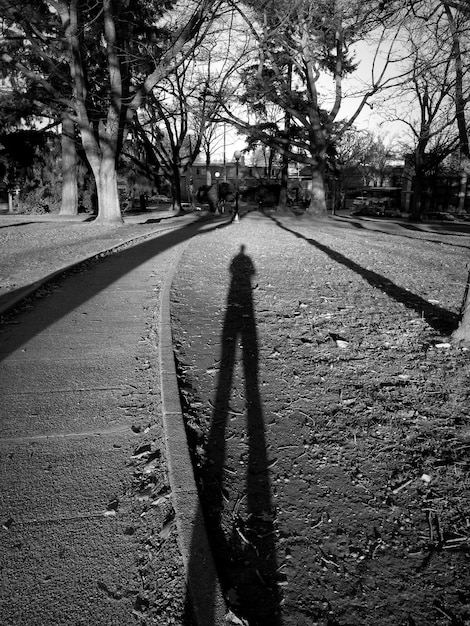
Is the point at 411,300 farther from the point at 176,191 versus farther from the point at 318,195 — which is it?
the point at 176,191

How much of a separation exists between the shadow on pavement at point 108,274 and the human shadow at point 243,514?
239cm

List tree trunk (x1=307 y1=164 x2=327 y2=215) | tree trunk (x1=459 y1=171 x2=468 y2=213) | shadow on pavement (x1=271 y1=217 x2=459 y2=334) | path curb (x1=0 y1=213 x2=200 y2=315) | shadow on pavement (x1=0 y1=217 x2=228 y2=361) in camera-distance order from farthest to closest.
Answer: tree trunk (x1=459 y1=171 x2=468 y2=213) → tree trunk (x1=307 y1=164 x2=327 y2=215) → path curb (x1=0 y1=213 x2=200 y2=315) → shadow on pavement (x1=271 y1=217 x2=459 y2=334) → shadow on pavement (x1=0 y1=217 x2=228 y2=361)

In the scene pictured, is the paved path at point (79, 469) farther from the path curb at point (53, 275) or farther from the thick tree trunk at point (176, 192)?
the thick tree trunk at point (176, 192)

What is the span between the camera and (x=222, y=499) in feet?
8.34

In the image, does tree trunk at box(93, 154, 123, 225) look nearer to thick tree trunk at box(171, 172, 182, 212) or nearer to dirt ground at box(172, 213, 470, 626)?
dirt ground at box(172, 213, 470, 626)

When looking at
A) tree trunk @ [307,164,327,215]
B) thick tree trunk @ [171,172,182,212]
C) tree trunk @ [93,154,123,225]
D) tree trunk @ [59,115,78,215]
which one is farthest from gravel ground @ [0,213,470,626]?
thick tree trunk @ [171,172,182,212]

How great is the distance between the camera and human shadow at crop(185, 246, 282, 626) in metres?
1.96

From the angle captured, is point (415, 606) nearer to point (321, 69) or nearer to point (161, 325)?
point (161, 325)

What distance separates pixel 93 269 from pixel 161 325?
13.6 ft

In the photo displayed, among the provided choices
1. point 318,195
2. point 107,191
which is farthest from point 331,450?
point 318,195

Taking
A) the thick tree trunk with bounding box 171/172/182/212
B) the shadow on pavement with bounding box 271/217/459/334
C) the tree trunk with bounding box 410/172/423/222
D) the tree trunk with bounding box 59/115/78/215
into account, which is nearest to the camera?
the shadow on pavement with bounding box 271/217/459/334

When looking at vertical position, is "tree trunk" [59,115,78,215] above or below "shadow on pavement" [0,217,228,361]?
above

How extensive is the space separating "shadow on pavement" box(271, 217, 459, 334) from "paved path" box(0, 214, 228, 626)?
329 centimetres

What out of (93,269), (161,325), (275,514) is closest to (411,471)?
(275,514)
